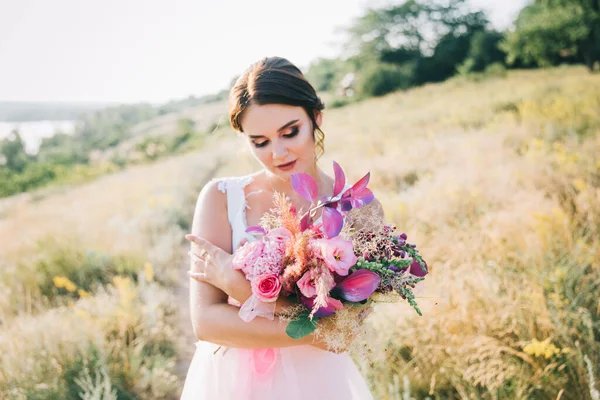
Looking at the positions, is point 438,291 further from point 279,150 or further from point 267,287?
point 267,287

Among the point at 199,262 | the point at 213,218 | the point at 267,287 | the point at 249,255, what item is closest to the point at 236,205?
the point at 213,218

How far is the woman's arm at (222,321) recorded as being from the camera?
1398 millimetres

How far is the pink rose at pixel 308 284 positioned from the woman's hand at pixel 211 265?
0.29 m

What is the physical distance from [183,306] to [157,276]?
2.55 feet

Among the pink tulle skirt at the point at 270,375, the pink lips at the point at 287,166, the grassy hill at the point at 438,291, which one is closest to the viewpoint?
the pink tulle skirt at the point at 270,375

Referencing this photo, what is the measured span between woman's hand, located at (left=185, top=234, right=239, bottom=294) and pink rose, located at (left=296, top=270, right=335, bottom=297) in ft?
0.95

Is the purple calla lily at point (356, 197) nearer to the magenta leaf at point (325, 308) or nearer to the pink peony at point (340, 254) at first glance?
the pink peony at point (340, 254)

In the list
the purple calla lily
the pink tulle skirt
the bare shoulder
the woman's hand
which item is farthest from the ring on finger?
the purple calla lily

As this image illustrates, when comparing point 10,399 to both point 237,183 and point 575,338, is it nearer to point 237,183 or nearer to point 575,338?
point 237,183

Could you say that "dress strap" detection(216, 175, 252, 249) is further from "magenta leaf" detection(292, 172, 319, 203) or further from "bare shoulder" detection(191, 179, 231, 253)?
"magenta leaf" detection(292, 172, 319, 203)

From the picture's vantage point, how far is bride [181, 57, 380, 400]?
4.94 ft

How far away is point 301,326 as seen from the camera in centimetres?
118

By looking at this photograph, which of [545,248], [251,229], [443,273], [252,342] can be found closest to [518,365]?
[443,273]

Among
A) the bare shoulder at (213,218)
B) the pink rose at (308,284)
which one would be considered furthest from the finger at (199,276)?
the pink rose at (308,284)
